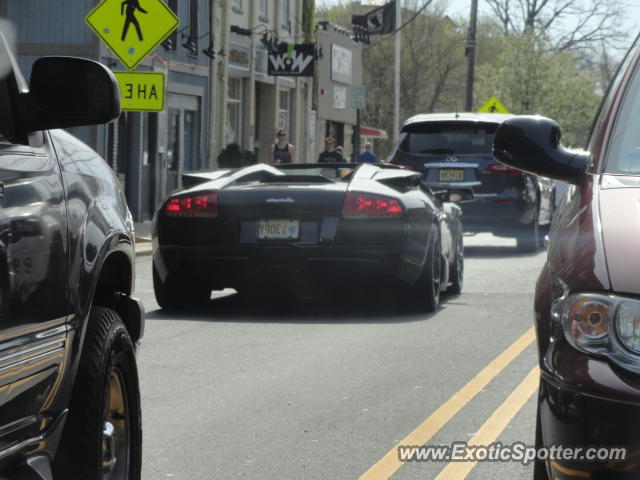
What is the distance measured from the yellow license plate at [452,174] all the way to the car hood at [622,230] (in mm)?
14719

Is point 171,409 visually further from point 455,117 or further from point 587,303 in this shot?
point 455,117

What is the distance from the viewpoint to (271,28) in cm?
3672

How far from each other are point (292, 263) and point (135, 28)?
24.3 ft

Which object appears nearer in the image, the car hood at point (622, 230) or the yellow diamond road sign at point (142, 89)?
the car hood at point (622, 230)

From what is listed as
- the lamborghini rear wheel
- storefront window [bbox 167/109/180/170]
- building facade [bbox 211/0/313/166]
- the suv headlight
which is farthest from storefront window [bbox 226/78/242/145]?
the suv headlight

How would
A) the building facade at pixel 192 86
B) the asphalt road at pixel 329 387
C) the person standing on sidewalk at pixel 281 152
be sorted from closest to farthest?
the asphalt road at pixel 329 387 < the building facade at pixel 192 86 < the person standing on sidewalk at pixel 281 152

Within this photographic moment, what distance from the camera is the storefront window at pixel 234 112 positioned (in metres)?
33.7

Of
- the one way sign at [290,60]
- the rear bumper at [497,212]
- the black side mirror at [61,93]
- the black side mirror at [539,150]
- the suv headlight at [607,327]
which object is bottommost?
the rear bumper at [497,212]

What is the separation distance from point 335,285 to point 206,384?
328 cm

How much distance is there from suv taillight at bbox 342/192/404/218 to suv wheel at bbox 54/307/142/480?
20.4 feet

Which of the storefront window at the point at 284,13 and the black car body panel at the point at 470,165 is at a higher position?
the storefront window at the point at 284,13

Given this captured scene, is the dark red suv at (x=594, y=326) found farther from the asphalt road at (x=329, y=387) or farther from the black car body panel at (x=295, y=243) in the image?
the black car body panel at (x=295, y=243)

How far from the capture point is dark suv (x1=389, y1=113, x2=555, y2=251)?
62.4 ft

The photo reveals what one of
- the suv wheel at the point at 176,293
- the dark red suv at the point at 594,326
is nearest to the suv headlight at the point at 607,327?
the dark red suv at the point at 594,326
